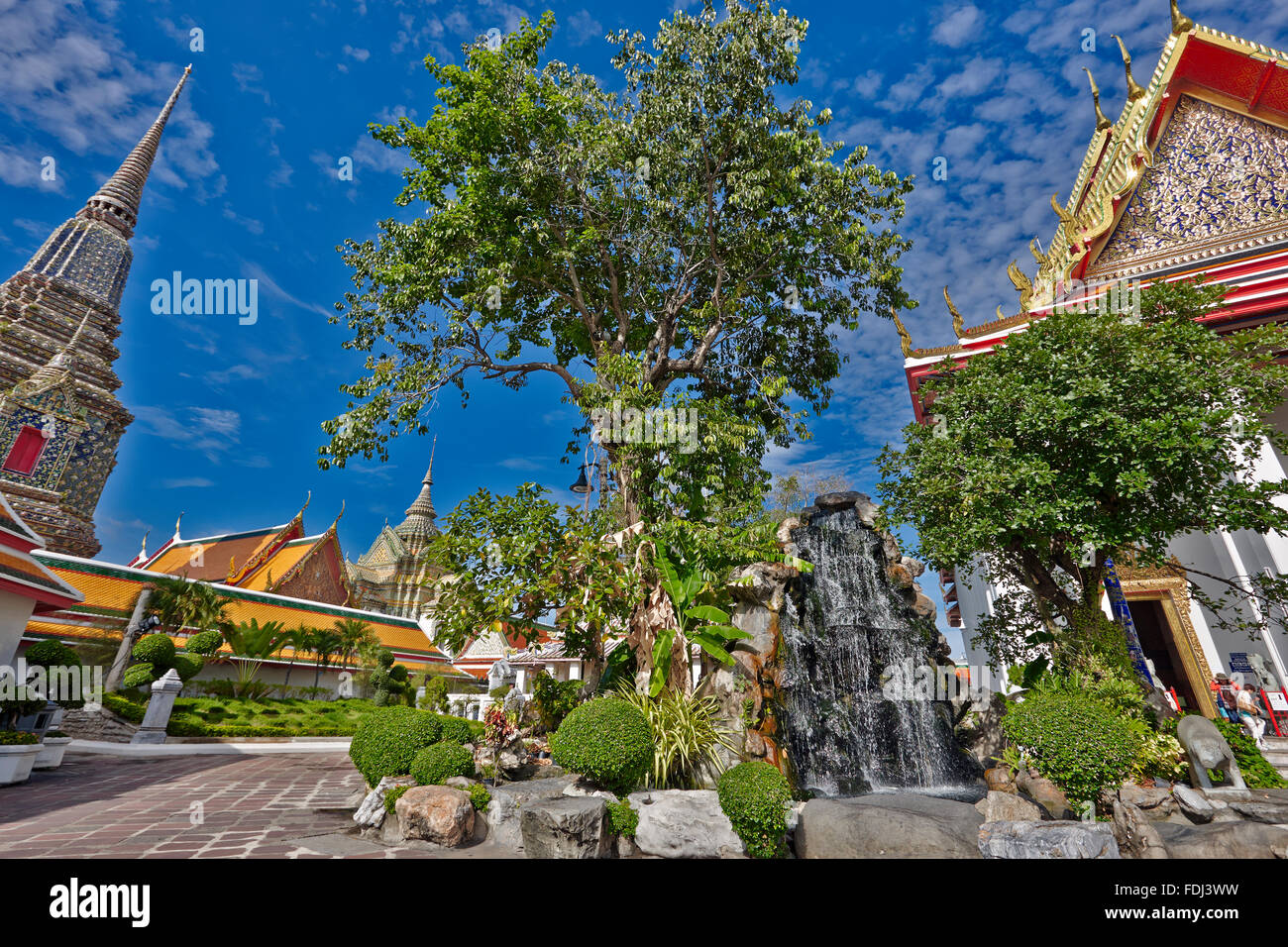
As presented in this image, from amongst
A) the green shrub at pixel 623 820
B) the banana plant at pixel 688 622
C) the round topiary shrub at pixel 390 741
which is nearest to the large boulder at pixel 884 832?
the green shrub at pixel 623 820

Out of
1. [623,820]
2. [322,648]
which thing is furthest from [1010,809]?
[322,648]

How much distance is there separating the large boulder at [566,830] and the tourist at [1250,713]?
38.5 ft

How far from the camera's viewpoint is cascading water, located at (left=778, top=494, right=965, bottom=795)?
10.1 meters

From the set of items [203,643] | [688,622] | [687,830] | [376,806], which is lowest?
[687,830]

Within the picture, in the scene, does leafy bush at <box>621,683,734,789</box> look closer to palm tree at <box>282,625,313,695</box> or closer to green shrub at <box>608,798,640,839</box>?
green shrub at <box>608,798,640,839</box>

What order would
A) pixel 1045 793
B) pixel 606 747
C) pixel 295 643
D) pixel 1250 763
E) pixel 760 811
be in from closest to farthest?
pixel 760 811, pixel 606 747, pixel 1045 793, pixel 1250 763, pixel 295 643

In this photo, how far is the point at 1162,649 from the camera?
46.8 ft

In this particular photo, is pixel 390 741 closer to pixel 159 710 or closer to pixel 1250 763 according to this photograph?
pixel 159 710

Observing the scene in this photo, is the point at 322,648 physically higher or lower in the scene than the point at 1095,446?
lower

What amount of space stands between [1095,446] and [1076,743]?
4038mm

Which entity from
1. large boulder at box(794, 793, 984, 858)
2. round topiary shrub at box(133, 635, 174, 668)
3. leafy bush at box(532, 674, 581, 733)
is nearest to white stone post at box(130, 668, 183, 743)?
round topiary shrub at box(133, 635, 174, 668)

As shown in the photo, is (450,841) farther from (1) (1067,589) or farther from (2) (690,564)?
(1) (1067,589)

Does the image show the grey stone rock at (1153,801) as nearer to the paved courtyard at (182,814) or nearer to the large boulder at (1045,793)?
the large boulder at (1045,793)

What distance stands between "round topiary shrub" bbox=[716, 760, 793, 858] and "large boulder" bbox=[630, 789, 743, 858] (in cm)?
13
